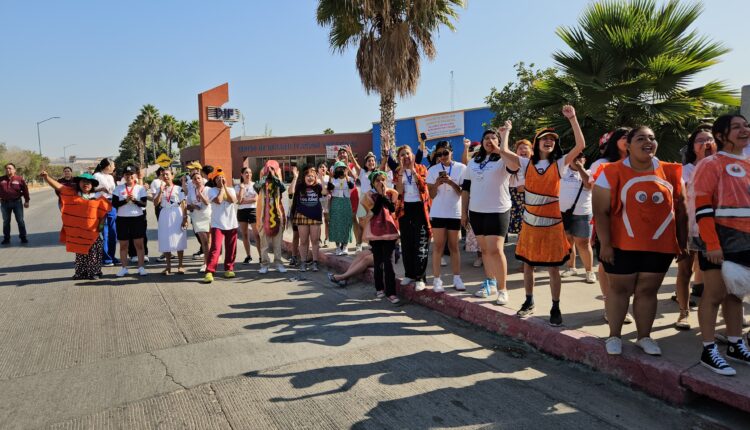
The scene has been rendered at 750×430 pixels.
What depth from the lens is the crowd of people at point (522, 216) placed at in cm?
333

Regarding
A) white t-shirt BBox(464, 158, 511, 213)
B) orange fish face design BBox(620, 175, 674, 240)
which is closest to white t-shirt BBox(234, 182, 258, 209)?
white t-shirt BBox(464, 158, 511, 213)

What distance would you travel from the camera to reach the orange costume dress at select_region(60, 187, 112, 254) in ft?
23.8

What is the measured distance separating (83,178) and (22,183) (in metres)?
5.98

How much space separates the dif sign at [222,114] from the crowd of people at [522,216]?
12.4 meters

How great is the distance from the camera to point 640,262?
11.2 ft

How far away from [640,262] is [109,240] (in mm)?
8903

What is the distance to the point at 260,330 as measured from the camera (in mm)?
4801

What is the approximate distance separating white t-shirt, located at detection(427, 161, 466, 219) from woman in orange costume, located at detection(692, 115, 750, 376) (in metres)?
2.57

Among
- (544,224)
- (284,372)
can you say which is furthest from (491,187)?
(284,372)

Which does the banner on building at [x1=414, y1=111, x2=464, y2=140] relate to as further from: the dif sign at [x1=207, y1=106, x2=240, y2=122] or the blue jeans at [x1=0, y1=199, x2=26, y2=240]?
the blue jeans at [x1=0, y1=199, x2=26, y2=240]

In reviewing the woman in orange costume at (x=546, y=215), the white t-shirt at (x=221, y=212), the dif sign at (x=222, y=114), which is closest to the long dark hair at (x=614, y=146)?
the woman in orange costume at (x=546, y=215)

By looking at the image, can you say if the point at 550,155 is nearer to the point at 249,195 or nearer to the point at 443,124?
the point at 249,195

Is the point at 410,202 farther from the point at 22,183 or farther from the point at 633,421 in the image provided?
the point at 22,183

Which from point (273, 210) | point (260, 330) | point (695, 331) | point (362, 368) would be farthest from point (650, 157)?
point (273, 210)
